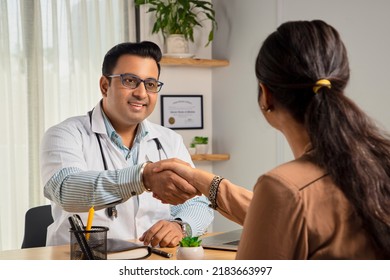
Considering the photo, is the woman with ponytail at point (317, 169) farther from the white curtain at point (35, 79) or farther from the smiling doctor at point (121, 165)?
the white curtain at point (35, 79)

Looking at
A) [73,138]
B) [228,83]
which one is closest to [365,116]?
[73,138]

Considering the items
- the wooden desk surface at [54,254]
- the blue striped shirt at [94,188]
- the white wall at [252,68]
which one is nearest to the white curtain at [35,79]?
the white wall at [252,68]

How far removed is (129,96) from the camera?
2578 mm

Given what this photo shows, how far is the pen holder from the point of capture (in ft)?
5.83

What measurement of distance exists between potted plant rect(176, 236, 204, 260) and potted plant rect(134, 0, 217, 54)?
2246mm

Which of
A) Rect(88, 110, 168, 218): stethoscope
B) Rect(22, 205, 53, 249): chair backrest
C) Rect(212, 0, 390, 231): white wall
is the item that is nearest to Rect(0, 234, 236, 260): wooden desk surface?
Rect(88, 110, 168, 218): stethoscope

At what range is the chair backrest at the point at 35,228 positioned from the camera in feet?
8.58

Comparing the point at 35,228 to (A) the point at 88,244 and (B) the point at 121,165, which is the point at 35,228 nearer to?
(B) the point at 121,165

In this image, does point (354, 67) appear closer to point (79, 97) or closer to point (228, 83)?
point (228, 83)

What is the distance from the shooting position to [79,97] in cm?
390

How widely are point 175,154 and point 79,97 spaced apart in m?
1.34

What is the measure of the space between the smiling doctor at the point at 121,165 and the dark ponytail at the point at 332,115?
99cm

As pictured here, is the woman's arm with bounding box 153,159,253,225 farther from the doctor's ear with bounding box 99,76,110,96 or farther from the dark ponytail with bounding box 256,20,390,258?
the doctor's ear with bounding box 99,76,110,96

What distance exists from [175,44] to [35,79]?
2.97 ft
